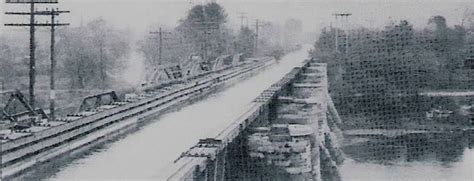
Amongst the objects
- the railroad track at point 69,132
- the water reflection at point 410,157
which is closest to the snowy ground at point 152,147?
the railroad track at point 69,132

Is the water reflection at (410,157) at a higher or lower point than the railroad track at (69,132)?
lower

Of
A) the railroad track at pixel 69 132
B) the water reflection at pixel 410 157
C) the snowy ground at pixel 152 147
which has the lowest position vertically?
the water reflection at pixel 410 157

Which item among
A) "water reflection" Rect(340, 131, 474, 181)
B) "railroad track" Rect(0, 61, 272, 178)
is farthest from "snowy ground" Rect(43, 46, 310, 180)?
"water reflection" Rect(340, 131, 474, 181)

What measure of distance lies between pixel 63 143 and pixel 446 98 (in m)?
50.6

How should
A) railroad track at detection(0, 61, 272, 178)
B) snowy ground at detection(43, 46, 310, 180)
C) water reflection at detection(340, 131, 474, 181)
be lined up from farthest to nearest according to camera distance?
1. water reflection at detection(340, 131, 474, 181)
2. snowy ground at detection(43, 46, 310, 180)
3. railroad track at detection(0, 61, 272, 178)

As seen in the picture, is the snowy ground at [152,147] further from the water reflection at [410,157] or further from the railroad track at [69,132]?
the water reflection at [410,157]

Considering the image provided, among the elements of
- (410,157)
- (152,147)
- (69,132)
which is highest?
(69,132)

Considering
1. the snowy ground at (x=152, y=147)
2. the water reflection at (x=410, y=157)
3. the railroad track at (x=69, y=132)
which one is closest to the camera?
the railroad track at (x=69, y=132)

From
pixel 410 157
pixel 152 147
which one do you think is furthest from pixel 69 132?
pixel 410 157

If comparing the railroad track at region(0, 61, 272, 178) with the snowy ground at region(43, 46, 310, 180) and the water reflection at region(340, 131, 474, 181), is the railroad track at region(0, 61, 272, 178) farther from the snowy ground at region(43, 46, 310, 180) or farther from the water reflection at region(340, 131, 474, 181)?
the water reflection at region(340, 131, 474, 181)

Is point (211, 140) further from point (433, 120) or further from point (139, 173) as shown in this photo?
point (433, 120)

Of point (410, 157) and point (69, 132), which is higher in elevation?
point (69, 132)

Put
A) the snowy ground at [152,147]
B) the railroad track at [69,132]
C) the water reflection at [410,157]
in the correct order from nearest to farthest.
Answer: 1. the railroad track at [69,132]
2. the snowy ground at [152,147]
3. the water reflection at [410,157]

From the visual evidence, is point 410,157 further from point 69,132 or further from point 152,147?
point 69,132
